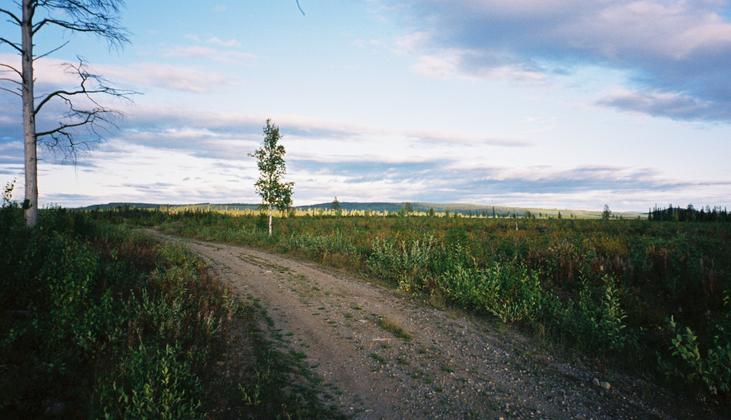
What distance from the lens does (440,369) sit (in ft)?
19.2

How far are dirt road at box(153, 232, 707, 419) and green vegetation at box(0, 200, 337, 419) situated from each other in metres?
0.60

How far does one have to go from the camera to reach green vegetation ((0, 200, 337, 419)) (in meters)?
4.54

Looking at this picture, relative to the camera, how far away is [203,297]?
A: 835 centimetres

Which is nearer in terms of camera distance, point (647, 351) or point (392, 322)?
point (647, 351)

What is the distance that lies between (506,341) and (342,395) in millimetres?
3549

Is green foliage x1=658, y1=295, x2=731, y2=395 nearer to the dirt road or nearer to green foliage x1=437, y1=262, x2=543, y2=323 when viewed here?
the dirt road

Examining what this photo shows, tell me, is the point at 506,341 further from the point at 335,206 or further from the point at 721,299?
the point at 335,206

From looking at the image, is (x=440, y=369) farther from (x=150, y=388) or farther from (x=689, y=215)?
(x=689, y=215)

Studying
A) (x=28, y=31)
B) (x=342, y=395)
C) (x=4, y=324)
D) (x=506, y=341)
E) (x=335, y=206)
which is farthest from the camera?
(x=335, y=206)

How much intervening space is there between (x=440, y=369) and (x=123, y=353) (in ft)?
14.6

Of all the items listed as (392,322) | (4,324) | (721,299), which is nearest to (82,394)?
(4,324)

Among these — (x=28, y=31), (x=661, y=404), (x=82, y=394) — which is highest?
(x=28, y=31)

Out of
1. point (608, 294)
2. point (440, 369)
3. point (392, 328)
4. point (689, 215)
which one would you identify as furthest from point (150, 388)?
point (689, 215)

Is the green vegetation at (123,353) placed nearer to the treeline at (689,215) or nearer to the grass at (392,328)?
the grass at (392,328)
